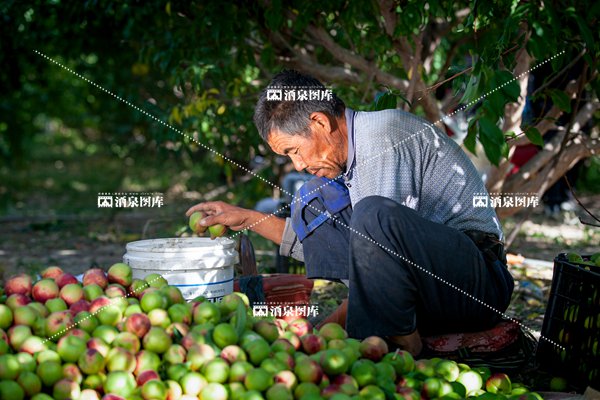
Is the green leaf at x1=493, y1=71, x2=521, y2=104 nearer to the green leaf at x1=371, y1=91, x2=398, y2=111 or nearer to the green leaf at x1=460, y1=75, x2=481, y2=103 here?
the green leaf at x1=460, y1=75, x2=481, y2=103

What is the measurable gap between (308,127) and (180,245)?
75 centimetres

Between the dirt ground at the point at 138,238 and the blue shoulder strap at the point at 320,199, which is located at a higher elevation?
the blue shoulder strap at the point at 320,199

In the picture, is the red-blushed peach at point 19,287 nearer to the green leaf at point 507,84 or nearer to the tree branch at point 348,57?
the green leaf at point 507,84

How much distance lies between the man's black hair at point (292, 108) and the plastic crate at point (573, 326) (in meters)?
1.02

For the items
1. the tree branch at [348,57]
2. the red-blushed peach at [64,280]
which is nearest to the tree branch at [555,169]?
the tree branch at [348,57]

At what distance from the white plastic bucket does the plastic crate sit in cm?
124

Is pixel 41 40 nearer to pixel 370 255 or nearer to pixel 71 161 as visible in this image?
pixel 370 255

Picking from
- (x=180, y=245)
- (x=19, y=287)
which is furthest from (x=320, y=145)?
(x=19, y=287)

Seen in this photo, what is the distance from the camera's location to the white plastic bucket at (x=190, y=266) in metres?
3.09

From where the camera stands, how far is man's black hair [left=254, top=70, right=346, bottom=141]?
9.86ft

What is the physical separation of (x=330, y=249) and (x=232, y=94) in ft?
6.81

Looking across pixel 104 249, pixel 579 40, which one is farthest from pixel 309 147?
pixel 104 249

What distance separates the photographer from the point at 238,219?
3.30 meters

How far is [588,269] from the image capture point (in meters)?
2.76
